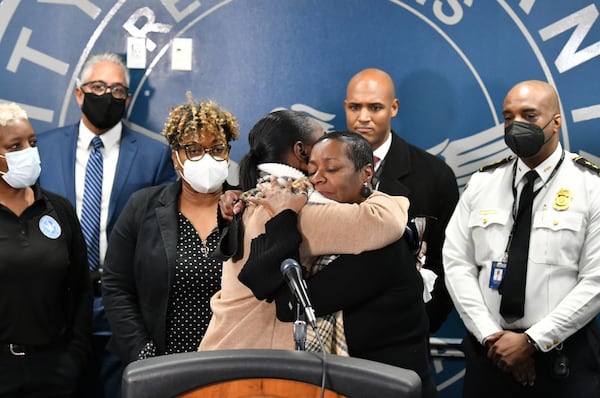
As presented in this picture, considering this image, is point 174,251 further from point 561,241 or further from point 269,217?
point 561,241

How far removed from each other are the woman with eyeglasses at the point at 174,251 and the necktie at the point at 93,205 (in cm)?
62

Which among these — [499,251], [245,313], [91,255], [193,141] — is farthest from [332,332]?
[91,255]

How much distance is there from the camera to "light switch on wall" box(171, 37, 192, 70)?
448 centimetres

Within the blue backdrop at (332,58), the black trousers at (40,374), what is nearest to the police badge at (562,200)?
the blue backdrop at (332,58)

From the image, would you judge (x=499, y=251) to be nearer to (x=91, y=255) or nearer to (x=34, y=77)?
(x=91, y=255)

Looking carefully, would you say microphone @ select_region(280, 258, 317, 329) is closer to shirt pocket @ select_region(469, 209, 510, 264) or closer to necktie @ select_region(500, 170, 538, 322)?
necktie @ select_region(500, 170, 538, 322)

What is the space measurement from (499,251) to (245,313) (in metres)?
1.75

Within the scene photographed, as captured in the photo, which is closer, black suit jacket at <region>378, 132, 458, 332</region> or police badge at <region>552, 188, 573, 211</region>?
police badge at <region>552, 188, 573, 211</region>

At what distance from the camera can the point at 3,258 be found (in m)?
3.35

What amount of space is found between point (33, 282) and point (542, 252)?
210 cm

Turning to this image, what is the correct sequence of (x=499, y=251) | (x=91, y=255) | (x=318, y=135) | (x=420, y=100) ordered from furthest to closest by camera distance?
(x=420, y=100) < (x=91, y=255) < (x=499, y=251) < (x=318, y=135)

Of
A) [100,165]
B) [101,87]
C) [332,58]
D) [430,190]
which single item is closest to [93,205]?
[100,165]

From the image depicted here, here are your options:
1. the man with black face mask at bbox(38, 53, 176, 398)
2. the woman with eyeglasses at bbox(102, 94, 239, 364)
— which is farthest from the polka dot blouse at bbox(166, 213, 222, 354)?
the man with black face mask at bbox(38, 53, 176, 398)

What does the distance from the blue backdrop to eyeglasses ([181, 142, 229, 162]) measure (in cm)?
112
